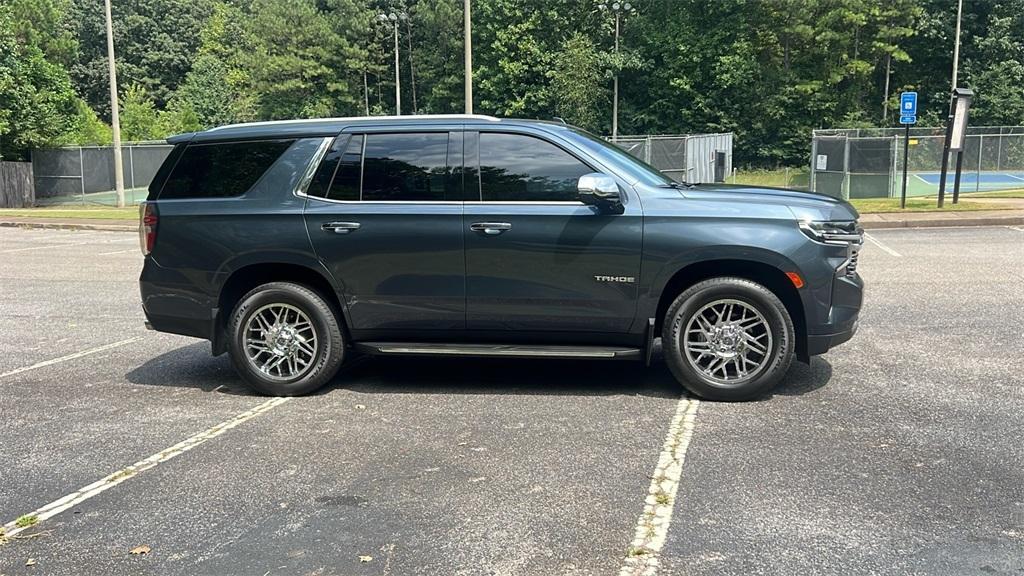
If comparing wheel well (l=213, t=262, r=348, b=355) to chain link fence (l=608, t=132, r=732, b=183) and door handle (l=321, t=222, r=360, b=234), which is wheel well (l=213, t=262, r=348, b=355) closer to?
door handle (l=321, t=222, r=360, b=234)

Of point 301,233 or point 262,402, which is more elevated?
point 301,233

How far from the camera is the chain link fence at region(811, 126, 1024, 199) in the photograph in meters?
25.7

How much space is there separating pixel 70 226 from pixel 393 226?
20.0 metres

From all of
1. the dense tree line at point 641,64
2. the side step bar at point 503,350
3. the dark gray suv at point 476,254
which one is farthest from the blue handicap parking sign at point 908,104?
the dense tree line at point 641,64

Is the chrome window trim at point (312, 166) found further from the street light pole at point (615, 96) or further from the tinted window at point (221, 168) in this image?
the street light pole at point (615, 96)

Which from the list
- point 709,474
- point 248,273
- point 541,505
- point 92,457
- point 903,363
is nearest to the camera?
point 541,505

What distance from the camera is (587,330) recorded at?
570 cm

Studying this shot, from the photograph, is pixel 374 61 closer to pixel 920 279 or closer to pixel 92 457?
pixel 920 279

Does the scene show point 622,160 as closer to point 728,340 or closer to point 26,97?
point 728,340

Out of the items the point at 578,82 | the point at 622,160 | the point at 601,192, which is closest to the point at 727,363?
the point at 601,192

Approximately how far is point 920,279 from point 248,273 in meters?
8.34

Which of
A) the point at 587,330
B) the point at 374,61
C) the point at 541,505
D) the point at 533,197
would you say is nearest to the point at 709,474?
the point at 541,505

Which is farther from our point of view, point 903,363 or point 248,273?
point 903,363

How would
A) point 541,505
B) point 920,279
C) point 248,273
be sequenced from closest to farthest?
1. point 541,505
2. point 248,273
3. point 920,279
